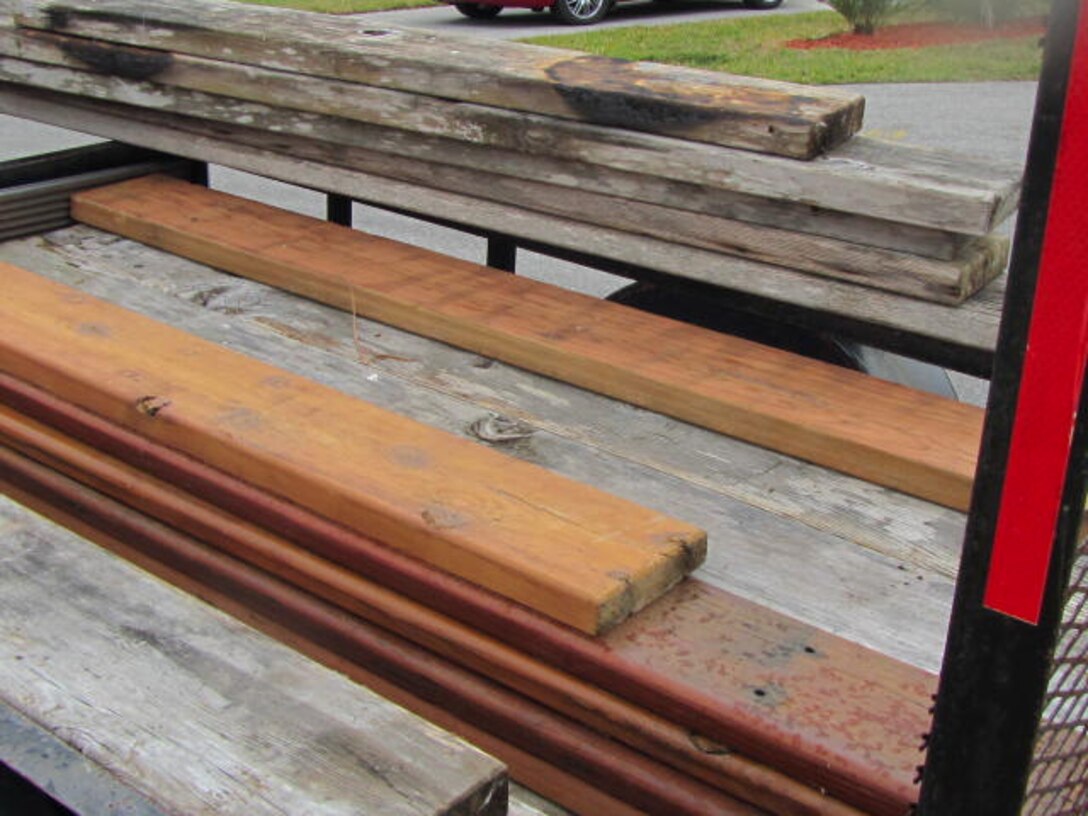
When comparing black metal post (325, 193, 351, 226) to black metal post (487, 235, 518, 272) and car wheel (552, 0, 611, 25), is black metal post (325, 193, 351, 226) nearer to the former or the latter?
black metal post (487, 235, 518, 272)

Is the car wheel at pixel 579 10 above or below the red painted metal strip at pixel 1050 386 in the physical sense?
below

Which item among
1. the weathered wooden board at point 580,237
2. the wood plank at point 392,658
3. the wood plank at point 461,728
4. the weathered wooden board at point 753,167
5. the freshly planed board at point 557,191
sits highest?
the weathered wooden board at point 753,167

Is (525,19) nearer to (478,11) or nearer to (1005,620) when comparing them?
(478,11)

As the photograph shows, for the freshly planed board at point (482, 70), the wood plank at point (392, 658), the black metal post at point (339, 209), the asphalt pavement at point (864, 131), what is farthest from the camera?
the asphalt pavement at point (864, 131)

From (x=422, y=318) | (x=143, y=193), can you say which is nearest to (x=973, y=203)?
(x=422, y=318)

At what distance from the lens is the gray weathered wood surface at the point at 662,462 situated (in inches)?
70.6

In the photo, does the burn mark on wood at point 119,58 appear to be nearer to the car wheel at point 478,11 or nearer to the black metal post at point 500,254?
the black metal post at point 500,254

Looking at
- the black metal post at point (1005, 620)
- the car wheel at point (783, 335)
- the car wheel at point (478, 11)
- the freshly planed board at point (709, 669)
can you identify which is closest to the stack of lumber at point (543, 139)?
the car wheel at point (783, 335)

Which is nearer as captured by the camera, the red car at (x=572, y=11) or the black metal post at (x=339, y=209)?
the black metal post at (x=339, y=209)

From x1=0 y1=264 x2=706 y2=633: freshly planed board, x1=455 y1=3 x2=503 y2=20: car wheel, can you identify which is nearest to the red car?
x1=455 y1=3 x2=503 y2=20: car wheel

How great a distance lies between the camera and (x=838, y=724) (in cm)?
147

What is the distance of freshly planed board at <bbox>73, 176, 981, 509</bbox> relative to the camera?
213 cm

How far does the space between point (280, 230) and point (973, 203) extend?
61.5 inches

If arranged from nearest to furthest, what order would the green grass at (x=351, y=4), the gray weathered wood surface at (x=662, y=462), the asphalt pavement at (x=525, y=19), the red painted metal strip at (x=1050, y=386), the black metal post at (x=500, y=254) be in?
the red painted metal strip at (x=1050, y=386)
the gray weathered wood surface at (x=662, y=462)
the black metal post at (x=500, y=254)
the asphalt pavement at (x=525, y=19)
the green grass at (x=351, y=4)
